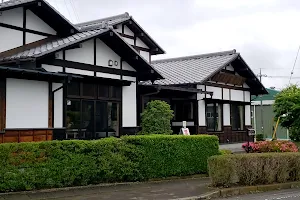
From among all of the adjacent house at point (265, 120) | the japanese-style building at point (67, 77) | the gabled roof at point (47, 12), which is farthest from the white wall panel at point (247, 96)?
the gabled roof at point (47, 12)

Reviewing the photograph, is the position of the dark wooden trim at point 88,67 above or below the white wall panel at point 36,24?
below

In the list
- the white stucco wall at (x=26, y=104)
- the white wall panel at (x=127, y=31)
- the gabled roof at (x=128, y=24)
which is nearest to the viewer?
the white stucco wall at (x=26, y=104)

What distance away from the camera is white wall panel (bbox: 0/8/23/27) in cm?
1459

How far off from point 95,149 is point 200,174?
485 cm

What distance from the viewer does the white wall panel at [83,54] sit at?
15.9 m

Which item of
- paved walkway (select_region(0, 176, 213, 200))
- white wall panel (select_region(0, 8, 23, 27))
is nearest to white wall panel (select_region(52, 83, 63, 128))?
white wall panel (select_region(0, 8, 23, 27))

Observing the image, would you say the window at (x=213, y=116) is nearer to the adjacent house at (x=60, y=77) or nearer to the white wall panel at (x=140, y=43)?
the white wall panel at (x=140, y=43)

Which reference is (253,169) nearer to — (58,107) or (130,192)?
(130,192)

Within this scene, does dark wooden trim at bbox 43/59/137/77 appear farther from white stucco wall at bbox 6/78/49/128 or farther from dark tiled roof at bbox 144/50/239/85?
dark tiled roof at bbox 144/50/239/85

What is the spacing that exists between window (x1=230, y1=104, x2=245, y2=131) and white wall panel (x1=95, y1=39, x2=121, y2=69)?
1223cm

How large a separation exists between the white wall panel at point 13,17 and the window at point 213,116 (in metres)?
13.4

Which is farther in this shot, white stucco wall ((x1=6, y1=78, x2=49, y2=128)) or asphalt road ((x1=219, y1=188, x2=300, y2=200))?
white stucco wall ((x1=6, y1=78, x2=49, y2=128))

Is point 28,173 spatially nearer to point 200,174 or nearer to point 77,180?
point 77,180

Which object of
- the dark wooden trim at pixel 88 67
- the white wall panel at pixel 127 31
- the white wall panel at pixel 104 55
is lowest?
the dark wooden trim at pixel 88 67
